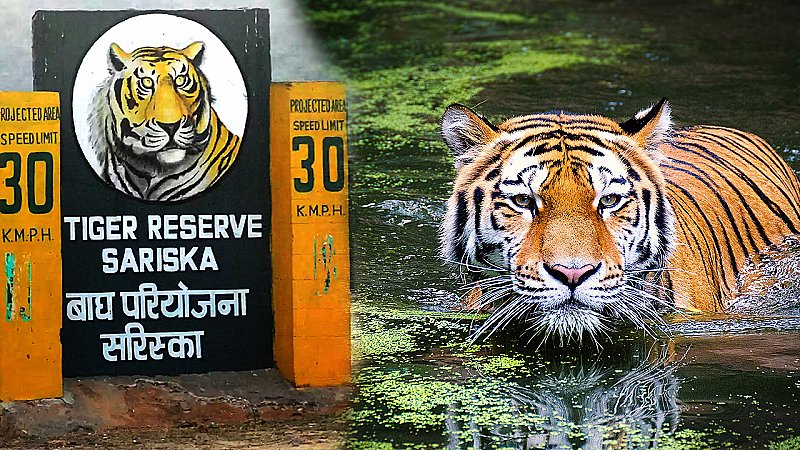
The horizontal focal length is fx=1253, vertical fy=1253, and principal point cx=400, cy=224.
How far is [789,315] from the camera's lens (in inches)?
195

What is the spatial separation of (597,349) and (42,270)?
75.7 inches

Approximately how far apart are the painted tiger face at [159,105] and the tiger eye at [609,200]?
1457 millimetres

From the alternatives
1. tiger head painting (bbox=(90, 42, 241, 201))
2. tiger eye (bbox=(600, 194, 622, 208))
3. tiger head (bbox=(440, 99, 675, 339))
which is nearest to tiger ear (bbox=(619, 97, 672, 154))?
tiger head (bbox=(440, 99, 675, 339))

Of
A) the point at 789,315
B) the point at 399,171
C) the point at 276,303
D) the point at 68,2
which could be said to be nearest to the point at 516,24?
the point at 399,171

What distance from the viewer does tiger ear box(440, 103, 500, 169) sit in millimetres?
4816

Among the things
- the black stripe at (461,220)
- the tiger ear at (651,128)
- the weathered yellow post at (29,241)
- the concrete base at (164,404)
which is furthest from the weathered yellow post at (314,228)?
the tiger ear at (651,128)

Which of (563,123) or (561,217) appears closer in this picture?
(561,217)

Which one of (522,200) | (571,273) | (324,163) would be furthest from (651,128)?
(324,163)

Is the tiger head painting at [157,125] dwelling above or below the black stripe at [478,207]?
above

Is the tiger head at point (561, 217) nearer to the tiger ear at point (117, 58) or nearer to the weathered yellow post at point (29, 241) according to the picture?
the tiger ear at point (117, 58)

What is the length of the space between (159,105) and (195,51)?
21cm

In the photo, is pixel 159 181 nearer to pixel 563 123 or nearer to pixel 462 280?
pixel 462 280

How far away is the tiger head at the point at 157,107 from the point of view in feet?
13.2

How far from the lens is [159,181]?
408 cm
